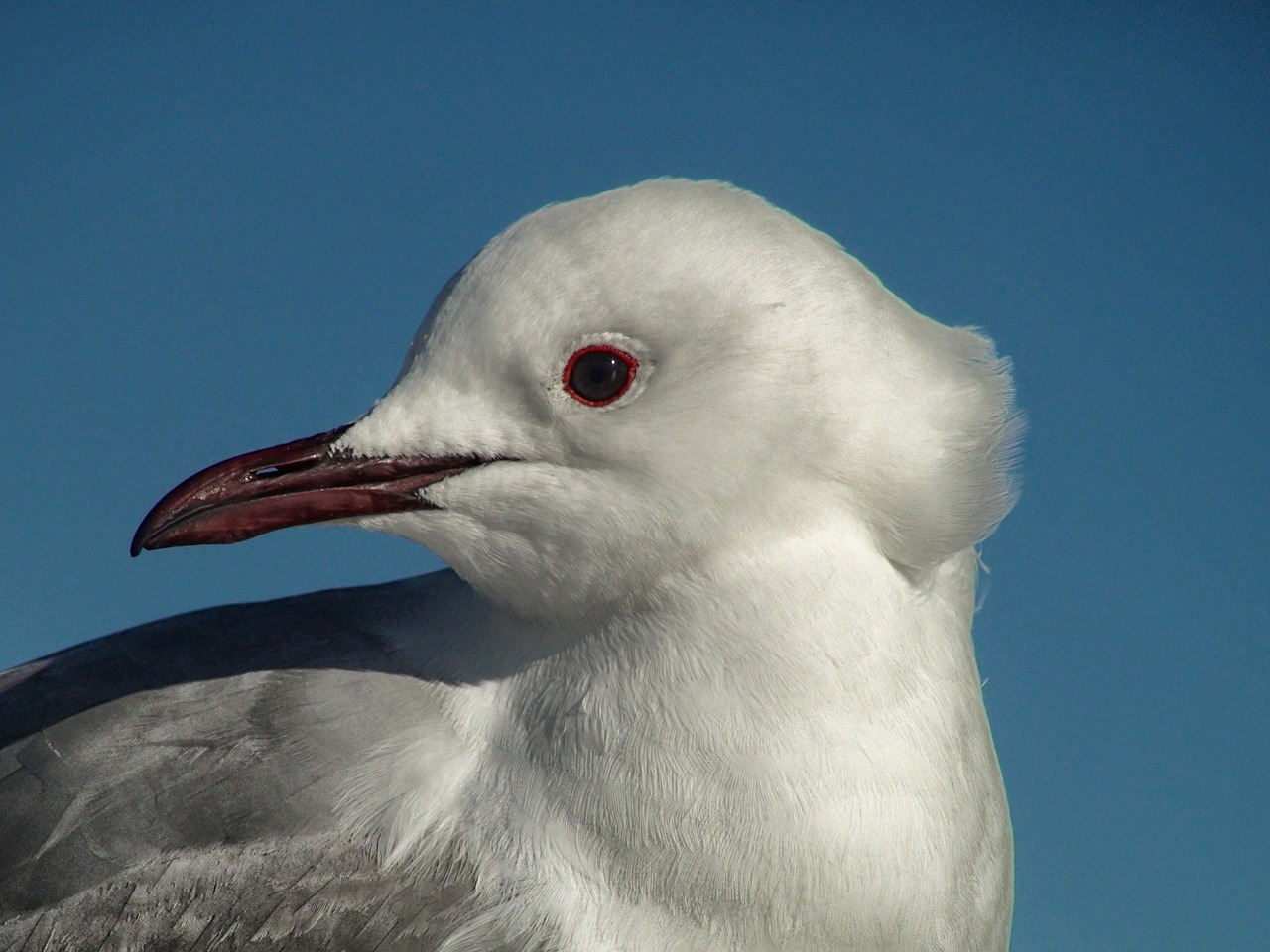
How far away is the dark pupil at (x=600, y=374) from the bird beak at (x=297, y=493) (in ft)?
0.72

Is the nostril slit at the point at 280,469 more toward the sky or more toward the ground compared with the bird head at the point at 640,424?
more toward the ground

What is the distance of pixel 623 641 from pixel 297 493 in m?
0.57

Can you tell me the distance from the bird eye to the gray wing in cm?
65

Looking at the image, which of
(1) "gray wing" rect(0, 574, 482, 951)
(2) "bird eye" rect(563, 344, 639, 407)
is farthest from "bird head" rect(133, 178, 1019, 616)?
(1) "gray wing" rect(0, 574, 482, 951)

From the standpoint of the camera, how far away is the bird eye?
2037 millimetres

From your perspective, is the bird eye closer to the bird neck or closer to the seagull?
the seagull

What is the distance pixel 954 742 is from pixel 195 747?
128cm

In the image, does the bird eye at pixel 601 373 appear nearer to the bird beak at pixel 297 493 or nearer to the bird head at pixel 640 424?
the bird head at pixel 640 424

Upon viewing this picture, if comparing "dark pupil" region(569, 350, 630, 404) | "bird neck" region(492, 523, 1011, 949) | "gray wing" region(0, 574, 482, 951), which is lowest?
"gray wing" region(0, 574, 482, 951)

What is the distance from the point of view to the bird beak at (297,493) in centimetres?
212

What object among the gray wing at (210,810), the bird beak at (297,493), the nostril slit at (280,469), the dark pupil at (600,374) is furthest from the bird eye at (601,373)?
the gray wing at (210,810)

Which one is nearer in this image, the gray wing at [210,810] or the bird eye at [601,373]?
the bird eye at [601,373]

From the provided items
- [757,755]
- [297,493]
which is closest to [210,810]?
[297,493]

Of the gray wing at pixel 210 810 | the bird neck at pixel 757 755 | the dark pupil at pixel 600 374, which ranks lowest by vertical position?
the gray wing at pixel 210 810
